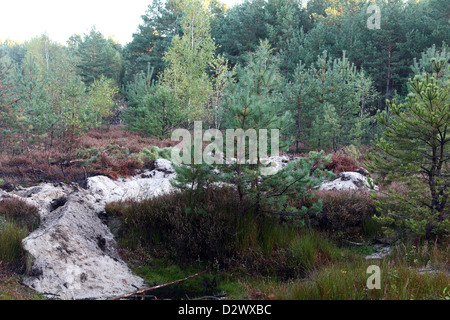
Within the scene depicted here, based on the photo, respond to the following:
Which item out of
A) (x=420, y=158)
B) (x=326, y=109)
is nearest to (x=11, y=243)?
(x=420, y=158)

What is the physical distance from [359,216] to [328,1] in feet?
124

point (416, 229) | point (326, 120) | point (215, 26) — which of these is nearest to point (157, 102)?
point (326, 120)

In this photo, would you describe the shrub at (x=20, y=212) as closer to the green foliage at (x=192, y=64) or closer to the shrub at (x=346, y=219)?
the shrub at (x=346, y=219)

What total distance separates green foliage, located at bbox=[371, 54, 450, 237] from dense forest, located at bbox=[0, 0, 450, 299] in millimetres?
23

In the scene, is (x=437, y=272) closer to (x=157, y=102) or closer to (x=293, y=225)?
(x=293, y=225)

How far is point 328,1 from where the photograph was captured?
37.9 metres

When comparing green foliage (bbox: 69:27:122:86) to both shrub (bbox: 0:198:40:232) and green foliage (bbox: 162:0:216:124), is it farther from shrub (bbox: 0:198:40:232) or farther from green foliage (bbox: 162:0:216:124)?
shrub (bbox: 0:198:40:232)

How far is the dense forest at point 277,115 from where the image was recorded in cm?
547

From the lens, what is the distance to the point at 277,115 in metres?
6.65

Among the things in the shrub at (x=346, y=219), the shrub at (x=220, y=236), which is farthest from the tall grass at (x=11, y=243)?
the shrub at (x=346, y=219)

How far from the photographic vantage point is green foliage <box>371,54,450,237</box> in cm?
500

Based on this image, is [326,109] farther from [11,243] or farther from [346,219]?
[11,243]

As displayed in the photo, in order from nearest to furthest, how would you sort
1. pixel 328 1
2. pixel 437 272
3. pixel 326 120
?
pixel 437 272
pixel 326 120
pixel 328 1

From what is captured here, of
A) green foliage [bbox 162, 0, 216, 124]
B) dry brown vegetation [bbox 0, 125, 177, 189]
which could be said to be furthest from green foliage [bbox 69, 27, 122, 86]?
dry brown vegetation [bbox 0, 125, 177, 189]
